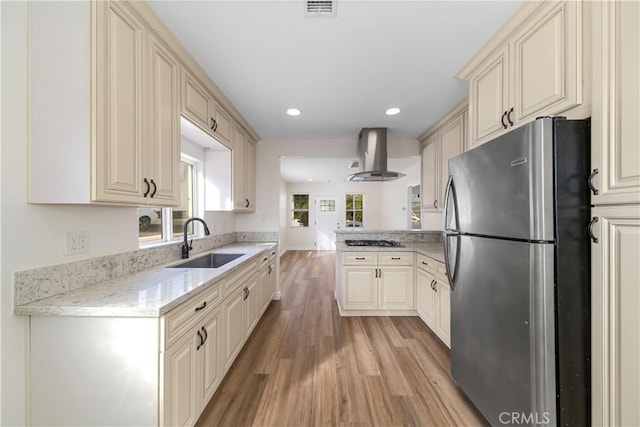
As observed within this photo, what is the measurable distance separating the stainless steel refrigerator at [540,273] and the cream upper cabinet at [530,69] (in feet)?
0.93

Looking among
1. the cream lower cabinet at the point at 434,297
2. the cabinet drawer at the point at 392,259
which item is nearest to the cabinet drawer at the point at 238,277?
the cabinet drawer at the point at 392,259

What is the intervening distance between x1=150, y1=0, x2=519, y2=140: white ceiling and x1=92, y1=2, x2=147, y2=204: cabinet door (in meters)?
0.29

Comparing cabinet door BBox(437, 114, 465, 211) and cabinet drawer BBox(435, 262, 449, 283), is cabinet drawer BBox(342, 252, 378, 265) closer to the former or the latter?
cabinet drawer BBox(435, 262, 449, 283)

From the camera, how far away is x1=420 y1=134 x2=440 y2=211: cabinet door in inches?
127

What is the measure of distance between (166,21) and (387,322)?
11.3 feet

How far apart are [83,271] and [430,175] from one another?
365 cm

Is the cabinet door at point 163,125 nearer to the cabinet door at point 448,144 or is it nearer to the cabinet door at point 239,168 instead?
the cabinet door at point 239,168

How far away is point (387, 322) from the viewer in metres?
2.93

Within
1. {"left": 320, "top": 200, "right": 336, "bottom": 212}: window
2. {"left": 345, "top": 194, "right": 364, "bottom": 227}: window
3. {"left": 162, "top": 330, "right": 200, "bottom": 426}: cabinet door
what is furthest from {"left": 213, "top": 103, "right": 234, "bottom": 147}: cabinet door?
{"left": 345, "top": 194, "right": 364, "bottom": 227}: window

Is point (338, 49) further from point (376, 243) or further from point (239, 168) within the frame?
point (376, 243)

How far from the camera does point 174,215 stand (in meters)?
2.57

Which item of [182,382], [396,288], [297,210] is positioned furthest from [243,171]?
[297,210]

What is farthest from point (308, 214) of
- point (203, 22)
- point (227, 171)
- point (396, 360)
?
point (203, 22)

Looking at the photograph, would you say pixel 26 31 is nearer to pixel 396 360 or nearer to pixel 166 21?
pixel 166 21
